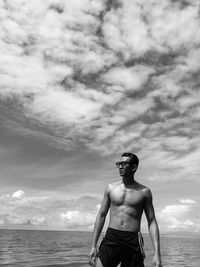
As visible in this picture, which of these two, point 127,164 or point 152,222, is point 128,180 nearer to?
point 127,164

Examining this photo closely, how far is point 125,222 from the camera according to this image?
5.44 meters

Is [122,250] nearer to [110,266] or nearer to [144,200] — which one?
[110,266]

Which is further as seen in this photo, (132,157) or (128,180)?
(128,180)

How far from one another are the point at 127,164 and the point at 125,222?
989 mm

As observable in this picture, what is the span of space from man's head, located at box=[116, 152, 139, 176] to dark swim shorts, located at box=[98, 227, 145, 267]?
1019 millimetres

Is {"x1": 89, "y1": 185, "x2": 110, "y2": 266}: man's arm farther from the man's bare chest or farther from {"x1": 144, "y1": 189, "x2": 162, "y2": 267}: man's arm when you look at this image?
{"x1": 144, "y1": 189, "x2": 162, "y2": 267}: man's arm

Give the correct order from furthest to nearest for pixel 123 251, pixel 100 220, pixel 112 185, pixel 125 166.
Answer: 1. pixel 112 185
2. pixel 100 220
3. pixel 125 166
4. pixel 123 251

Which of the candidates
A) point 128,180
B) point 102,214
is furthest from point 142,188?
point 102,214

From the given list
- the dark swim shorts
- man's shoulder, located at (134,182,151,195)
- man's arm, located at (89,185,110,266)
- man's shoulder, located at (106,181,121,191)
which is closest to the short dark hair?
man's shoulder, located at (134,182,151,195)

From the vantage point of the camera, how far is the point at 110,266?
17.5 feet

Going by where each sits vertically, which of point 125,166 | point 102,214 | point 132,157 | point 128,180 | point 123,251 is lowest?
point 123,251

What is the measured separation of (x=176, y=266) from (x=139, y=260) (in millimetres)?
34377

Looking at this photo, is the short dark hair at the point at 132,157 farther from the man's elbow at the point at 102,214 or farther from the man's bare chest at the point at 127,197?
the man's elbow at the point at 102,214

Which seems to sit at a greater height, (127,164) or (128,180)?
(127,164)
